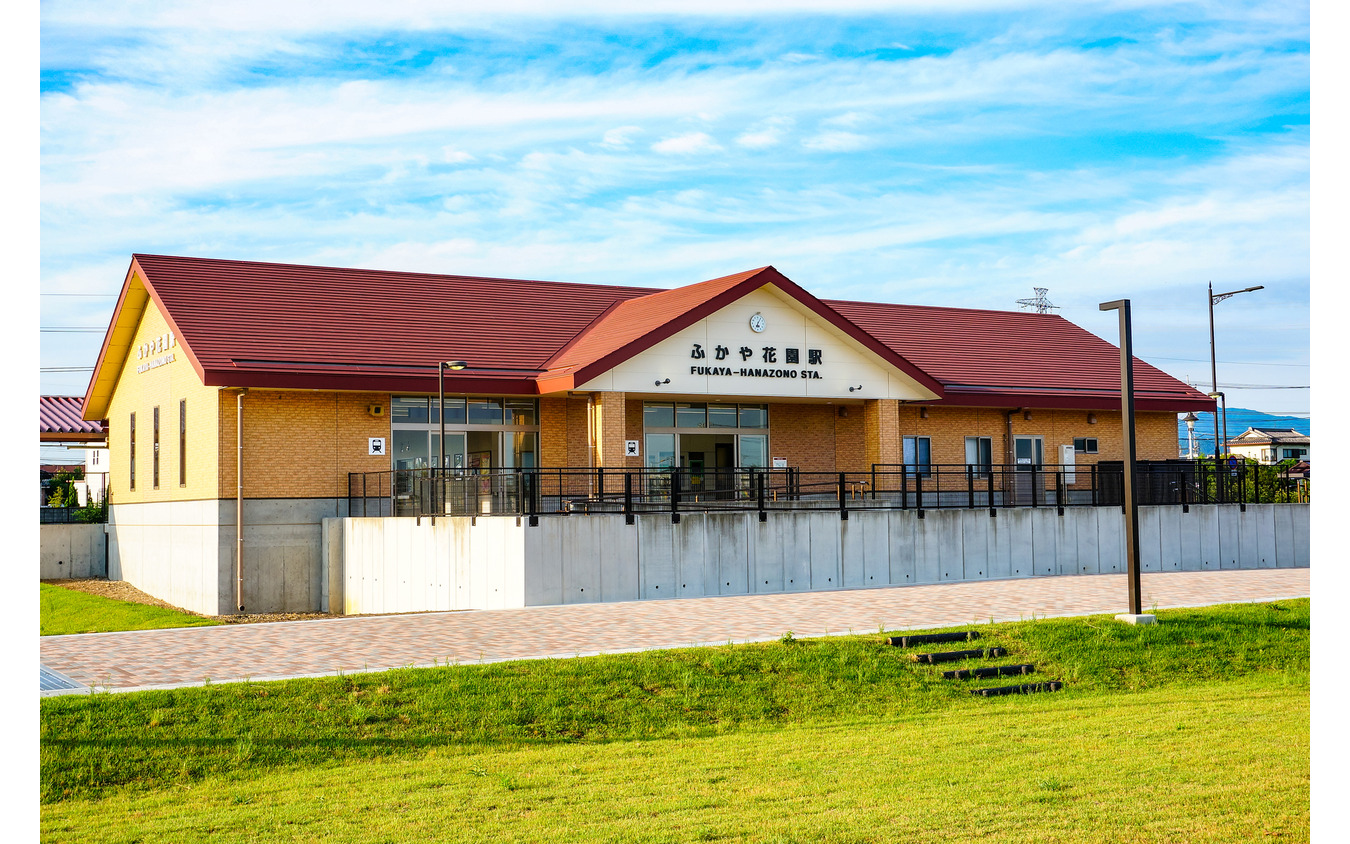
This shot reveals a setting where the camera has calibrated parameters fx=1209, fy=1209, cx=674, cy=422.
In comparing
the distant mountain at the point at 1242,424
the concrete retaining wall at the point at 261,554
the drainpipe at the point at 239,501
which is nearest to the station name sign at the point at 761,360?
the concrete retaining wall at the point at 261,554

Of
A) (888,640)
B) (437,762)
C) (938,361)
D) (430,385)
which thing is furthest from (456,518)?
(938,361)

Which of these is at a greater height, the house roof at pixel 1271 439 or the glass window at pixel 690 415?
the house roof at pixel 1271 439

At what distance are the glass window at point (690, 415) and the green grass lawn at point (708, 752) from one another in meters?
14.8

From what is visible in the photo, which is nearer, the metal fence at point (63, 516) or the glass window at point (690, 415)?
the glass window at point (690, 415)

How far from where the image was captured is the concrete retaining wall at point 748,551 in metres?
19.6

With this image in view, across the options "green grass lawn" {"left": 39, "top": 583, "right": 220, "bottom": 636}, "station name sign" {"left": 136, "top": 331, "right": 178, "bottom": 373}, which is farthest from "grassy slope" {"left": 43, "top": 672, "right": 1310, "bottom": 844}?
"station name sign" {"left": 136, "top": 331, "right": 178, "bottom": 373}

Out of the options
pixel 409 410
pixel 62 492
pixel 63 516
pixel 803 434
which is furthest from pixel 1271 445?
pixel 63 516

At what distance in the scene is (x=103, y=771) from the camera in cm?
943

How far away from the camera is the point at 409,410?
26.3 meters

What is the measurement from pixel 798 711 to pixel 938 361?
21617 millimetres

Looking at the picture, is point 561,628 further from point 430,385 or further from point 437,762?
point 430,385

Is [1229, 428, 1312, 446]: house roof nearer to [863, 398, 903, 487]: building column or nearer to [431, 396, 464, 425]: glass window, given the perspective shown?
[863, 398, 903, 487]: building column

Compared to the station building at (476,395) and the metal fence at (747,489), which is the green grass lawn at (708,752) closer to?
the metal fence at (747,489)

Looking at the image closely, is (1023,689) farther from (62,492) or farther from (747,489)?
(62,492)
